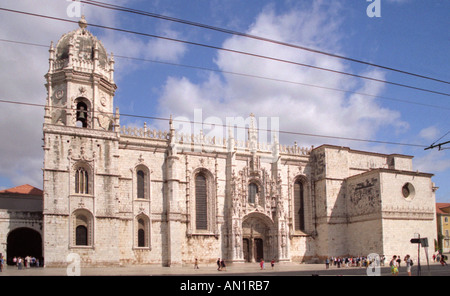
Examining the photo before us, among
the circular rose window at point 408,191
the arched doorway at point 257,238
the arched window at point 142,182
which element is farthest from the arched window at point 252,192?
the circular rose window at point 408,191

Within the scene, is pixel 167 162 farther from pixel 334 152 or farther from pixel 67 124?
pixel 334 152

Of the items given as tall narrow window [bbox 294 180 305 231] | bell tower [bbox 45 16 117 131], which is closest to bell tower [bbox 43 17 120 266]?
bell tower [bbox 45 16 117 131]

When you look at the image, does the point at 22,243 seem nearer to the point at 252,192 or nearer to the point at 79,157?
the point at 79,157

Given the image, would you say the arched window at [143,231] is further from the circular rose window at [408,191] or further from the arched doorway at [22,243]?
the circular rose window at [408,191]

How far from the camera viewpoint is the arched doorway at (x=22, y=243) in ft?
121

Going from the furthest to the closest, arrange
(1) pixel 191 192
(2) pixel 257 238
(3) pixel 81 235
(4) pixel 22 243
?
(2) pixel 257 238
(1) pixel 191 192
(4) pixel 22 243
(3) pixel 81 235

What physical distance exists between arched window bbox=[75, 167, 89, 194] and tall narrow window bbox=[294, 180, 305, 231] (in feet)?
65.3

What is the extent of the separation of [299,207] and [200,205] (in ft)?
34.3

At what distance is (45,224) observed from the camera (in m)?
33.7

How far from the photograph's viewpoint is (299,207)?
4600 centimetres

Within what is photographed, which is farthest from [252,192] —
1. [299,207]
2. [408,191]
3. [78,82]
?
[78,82]
